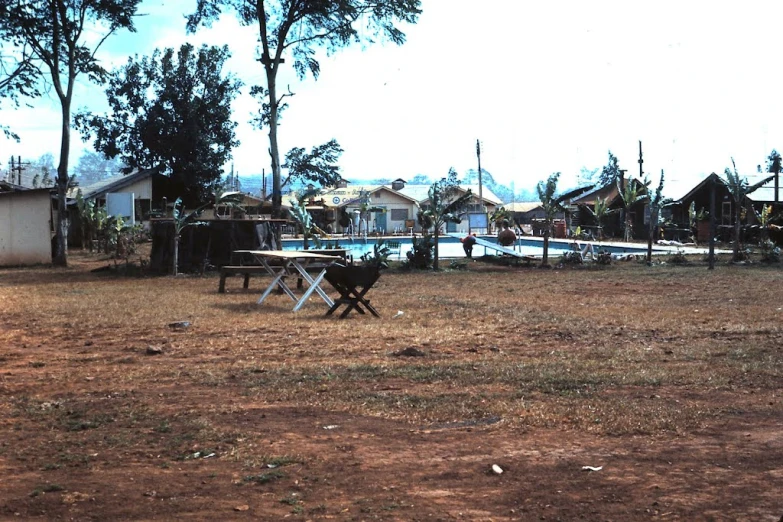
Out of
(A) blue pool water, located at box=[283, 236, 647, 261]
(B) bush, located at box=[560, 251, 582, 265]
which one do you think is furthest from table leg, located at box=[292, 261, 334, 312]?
(A) blue pool water, located at box=[283, 236, 647, 261]

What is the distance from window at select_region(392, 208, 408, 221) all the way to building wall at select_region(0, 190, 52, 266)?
4110 centimetres

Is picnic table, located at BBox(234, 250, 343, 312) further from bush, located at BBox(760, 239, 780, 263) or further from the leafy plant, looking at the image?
bush, located at BBox(760, 239, 780, 263)

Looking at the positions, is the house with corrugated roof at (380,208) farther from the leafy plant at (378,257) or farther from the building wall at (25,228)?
the leafy plant at (378,257)

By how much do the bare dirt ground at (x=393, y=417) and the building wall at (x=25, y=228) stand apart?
15494 mm

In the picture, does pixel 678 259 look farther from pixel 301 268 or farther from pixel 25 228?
pixel 25 228

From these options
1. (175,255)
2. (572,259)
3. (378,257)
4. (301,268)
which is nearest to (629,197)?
(572,259)

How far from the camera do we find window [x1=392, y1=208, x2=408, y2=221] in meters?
68.6

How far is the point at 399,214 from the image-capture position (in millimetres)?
68688

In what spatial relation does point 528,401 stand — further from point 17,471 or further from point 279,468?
point 17,471

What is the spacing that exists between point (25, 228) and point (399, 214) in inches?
1656

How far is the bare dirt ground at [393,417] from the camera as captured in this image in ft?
15.5

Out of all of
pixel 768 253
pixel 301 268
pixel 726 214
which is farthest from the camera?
pixel 726 214

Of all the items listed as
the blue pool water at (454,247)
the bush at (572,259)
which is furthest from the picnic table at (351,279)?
the blue pool water at (454,247)

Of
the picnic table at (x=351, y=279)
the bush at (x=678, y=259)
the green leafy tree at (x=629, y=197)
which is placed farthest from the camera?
the green leafy tree at (x=629, y=197)
